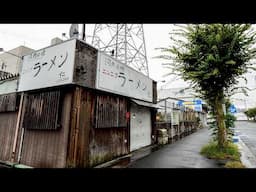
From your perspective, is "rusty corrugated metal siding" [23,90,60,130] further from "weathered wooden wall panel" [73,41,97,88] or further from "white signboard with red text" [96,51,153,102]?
"white signboard with red text" [96,51,153,102]

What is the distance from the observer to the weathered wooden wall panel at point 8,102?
Result: 5.75 meters

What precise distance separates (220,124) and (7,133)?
8.08 metres

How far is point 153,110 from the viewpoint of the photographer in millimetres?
9336

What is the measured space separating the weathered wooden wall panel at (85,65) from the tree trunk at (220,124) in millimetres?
4998

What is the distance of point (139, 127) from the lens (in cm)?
784

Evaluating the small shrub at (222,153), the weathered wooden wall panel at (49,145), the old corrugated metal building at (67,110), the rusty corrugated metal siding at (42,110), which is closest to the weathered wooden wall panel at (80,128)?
the old corrugated metal building at (67,110)

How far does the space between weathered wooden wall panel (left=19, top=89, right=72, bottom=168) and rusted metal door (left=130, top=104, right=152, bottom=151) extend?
3419 millimetres

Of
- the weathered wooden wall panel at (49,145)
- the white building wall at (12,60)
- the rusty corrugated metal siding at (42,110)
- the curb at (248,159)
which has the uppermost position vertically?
the white building wall at (12,60)

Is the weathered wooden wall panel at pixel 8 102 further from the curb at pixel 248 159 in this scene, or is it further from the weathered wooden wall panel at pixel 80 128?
the curb at pixel 248 159

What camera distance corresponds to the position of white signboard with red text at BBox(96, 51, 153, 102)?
543 centimetres

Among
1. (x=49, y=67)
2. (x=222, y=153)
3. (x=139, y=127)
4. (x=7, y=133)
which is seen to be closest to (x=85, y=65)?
(x=49, y=67)
